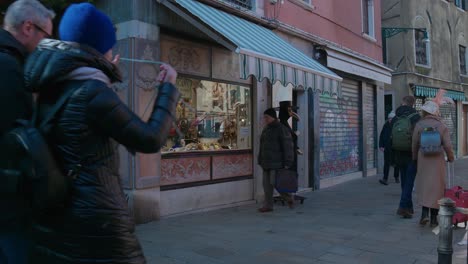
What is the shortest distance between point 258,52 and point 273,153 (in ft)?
6.83

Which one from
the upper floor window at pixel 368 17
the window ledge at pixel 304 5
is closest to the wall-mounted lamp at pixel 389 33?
the upper floor window at pixel 368 17

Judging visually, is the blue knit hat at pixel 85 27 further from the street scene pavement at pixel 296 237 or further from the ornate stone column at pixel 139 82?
the ornate stone column at pixel 139 82

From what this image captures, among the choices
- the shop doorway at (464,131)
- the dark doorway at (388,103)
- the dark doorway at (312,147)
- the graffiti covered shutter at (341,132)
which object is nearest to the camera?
the dark doorway at (312,147)

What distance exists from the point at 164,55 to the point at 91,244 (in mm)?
5704

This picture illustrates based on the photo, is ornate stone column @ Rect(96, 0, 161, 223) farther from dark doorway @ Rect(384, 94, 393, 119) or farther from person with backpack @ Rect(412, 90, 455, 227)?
dark doorway @ Rect(384, 94, 393, 119)

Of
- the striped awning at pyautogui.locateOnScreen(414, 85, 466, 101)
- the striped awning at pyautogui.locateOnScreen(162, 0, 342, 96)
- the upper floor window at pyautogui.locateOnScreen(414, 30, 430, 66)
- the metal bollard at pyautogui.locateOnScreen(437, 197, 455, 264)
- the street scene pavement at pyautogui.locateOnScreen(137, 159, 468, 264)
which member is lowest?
the street scene pavement at pyautogui.locateOnScreen(137, 159, 468, 264)

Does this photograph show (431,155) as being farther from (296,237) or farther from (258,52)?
(258,52)

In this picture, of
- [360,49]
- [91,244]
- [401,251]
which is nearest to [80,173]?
[91,244]

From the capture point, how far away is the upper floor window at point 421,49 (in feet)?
59.2

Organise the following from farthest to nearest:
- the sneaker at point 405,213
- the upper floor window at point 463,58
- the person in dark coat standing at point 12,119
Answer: the upper floor window at point 463,58 → the sneaker at point 405,213 → the person in dark coat standing at point 12,119

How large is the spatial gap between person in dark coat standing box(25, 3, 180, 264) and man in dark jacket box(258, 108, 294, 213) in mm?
A: 5923

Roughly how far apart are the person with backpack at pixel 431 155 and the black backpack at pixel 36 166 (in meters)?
5.63

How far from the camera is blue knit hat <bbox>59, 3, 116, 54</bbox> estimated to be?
166cm

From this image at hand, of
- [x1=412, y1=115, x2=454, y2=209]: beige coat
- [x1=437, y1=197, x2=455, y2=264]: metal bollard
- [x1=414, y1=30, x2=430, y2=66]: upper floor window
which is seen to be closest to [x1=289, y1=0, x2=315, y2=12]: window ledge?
[x1=412, y1=115, x2=454, y2=209]: beige coat
